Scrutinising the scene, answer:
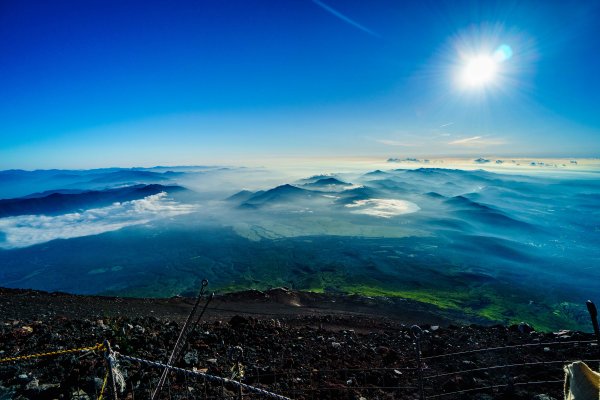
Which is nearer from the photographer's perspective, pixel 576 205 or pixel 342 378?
pixel 342 378

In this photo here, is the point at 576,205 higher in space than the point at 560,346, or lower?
lower

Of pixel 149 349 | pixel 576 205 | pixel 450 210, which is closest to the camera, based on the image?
pixel 149 349

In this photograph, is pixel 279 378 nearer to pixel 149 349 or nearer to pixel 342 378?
pixel 342 378

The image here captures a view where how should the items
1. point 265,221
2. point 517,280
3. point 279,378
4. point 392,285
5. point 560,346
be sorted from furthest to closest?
point 265,221 → point 517,280 → point 392,285 → point 560,346 → point 279,378

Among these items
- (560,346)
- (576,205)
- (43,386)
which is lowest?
(576,205)

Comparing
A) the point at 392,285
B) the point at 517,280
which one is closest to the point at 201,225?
the point at 392,285

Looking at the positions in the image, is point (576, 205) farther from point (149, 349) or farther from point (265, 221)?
point (149, 349)
